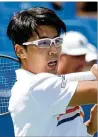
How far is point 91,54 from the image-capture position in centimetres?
374

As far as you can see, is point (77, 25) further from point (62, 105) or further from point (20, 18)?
point (62, 105)

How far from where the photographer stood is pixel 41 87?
6.39ft

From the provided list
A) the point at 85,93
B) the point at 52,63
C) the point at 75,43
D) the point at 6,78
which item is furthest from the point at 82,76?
the point at 75,43

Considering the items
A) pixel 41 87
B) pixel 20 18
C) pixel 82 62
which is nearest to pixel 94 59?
pixel 82 62

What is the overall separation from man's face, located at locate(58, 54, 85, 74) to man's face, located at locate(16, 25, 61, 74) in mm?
1277

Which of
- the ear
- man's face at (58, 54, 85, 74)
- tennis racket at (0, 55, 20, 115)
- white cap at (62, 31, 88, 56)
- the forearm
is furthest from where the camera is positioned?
white cap at (62, 31, 88, 56)

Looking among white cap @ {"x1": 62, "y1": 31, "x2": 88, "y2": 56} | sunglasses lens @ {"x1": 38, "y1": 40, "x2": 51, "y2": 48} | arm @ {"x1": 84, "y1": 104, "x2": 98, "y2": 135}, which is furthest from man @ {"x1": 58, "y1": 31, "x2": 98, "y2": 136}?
sunglasses lens @ {"x1": 38, "y1": 40, "x2": 51, "y2": 48}

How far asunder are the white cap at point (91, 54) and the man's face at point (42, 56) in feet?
4.98

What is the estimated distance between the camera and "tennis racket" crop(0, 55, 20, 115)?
258 centimetres

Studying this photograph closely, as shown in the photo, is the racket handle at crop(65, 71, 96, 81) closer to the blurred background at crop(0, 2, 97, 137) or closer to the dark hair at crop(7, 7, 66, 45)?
the dark hair at crop(7, 7, 66, 45)

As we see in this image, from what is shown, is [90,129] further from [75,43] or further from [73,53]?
[75,43]

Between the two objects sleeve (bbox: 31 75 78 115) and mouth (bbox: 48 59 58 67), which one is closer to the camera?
sleeve (bbox: 31 75 78 115)

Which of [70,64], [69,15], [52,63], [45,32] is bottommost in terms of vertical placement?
[70,64]

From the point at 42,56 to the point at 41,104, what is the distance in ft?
0.79
